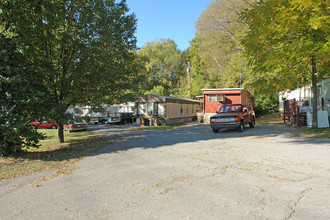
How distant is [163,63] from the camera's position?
51781 millimetres

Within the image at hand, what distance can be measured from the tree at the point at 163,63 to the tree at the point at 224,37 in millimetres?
18510

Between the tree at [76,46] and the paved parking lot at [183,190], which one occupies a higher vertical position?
the tree at [76,46]

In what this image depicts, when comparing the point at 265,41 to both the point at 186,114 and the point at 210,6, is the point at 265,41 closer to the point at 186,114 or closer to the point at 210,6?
the point at 186,114

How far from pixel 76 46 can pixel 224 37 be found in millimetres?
22897

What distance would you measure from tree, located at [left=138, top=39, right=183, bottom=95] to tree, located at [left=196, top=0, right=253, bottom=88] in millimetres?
18510

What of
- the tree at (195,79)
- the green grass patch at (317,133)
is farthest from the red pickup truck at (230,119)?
the tree at (195,79)

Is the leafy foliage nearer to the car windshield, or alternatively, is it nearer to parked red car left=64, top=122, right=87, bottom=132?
the car windshield

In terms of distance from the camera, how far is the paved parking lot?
335cm

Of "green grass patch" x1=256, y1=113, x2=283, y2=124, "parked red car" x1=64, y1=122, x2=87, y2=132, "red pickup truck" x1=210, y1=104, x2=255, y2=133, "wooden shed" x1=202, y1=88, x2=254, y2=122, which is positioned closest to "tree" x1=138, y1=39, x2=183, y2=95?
"wooden shed" x1=202, y1=88, x2=254, y2=122

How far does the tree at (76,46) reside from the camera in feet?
25.7

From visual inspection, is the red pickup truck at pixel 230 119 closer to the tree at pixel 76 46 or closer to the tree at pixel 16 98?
the tree at pixel 76 46

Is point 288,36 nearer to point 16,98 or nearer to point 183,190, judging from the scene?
point 183,190

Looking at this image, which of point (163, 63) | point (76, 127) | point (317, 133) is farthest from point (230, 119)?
point (163, 63)

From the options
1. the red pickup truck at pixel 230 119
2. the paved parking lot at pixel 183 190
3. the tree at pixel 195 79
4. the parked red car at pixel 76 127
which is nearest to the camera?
the paved parking lot at pixel 183 190
